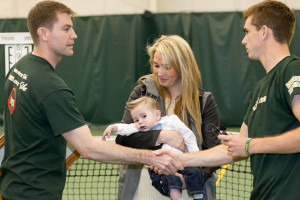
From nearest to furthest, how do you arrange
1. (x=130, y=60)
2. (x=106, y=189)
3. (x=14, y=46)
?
(x=106, y=189), (x=14, y=46), (x=130, y=60)

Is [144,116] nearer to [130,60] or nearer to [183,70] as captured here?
[183,70]

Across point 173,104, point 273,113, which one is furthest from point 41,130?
point 273,113

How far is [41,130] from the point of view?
3.28 metres

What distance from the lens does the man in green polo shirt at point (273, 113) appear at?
9.59 feet

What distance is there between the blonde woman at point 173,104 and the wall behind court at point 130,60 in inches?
308

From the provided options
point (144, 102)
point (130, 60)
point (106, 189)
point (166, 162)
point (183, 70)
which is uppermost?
point (183, 70)

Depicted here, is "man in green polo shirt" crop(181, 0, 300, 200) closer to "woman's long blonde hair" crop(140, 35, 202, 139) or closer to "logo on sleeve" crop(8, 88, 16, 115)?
"woman's long blonde hair" crop(140, 35, 202, 139)

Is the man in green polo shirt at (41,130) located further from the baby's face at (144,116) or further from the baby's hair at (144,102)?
the baby's hair at (144,102)

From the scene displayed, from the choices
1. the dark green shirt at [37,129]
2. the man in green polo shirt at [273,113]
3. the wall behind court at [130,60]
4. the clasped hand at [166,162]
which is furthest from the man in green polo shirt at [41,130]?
the wall behind court at [130,60]

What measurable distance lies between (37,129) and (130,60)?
874 cm

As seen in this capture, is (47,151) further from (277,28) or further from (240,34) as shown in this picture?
(240,34)

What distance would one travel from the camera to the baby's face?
3.71 metres

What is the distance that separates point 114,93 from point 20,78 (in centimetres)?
853

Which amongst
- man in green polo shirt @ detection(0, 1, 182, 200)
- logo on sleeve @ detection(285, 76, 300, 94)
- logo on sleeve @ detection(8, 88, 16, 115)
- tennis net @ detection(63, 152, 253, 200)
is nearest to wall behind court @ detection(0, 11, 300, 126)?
tennis net @ detection(63, 152, 253, 200)
